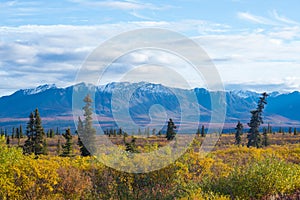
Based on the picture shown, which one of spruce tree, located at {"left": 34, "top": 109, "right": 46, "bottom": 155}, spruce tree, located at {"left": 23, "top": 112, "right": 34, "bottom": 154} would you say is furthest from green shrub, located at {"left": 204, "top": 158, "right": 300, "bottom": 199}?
spruce tree, located at {"left": 23, "top": 112, "right": 34, "bottom": 154}

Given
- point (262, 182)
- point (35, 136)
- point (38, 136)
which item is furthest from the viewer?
point (35, 136)

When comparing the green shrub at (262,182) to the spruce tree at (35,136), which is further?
the spruce tree at (35,136)

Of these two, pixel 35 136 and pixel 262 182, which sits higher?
pixel 35 136

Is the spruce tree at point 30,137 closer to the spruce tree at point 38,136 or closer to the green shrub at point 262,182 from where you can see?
the spruce tree at point 38,136

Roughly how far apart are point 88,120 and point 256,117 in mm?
20195

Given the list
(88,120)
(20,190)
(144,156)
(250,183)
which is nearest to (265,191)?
(250,183)

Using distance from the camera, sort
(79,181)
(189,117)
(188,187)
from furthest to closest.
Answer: (189,117) < (79,181) < (188,187)

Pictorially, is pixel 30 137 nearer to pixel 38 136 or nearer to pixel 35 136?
pixel 35 136

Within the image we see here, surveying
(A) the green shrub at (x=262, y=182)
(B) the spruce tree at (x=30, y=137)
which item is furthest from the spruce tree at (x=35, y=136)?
(A) the green shrub at (x=262, y=182)

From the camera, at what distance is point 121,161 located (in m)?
23.0

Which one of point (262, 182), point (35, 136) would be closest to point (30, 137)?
point (35, 136)

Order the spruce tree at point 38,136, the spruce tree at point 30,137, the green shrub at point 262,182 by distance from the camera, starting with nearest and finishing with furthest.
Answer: the green shrub at point 262,182 → the spruce tree at point 30,137 → the spruce tree at point 38,136

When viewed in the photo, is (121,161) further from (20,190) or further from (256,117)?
(256,117)

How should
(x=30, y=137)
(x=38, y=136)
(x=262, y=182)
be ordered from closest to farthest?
(x=262, y=182), (x=38, y=136), (x=30, y=137)
